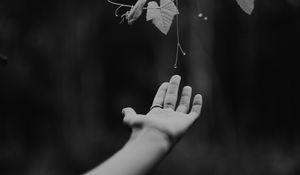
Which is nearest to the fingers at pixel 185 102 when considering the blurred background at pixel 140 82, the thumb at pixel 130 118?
the thumb at pixel 130 118

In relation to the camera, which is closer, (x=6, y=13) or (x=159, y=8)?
(x=159, y=8)

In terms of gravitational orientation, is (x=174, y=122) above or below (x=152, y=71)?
above

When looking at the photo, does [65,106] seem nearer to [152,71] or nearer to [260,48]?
[152,71]

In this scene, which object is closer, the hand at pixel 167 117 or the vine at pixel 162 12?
the hand at pixel 167 117

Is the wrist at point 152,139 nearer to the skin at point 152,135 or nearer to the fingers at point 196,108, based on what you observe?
the skin at point 152,135

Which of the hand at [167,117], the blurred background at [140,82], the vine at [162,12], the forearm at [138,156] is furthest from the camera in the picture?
the blurred background at [140,82]

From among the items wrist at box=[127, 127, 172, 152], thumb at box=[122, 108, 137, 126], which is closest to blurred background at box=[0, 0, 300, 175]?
thumb at box=[122, 108, 137, 126]

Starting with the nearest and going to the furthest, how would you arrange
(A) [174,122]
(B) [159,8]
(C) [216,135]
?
1. (A) [174,122]
2. (B) [159,8]
3. (C) [216,135]

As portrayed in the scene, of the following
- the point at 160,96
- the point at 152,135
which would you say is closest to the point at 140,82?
the point at 160,96

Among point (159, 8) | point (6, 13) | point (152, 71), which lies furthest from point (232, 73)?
point (159, 8)

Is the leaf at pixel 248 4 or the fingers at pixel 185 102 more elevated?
the leaf at pixel 248 4
